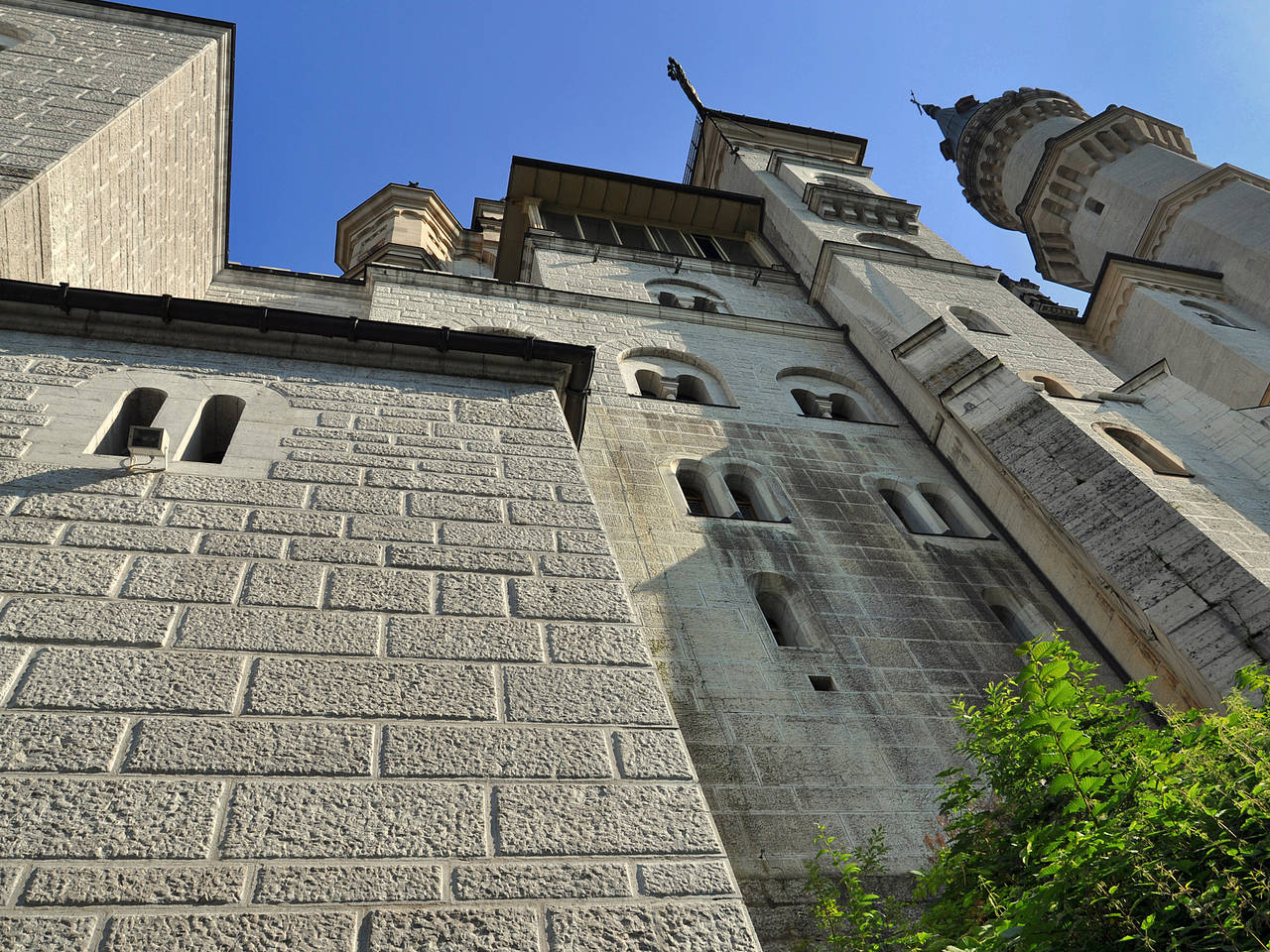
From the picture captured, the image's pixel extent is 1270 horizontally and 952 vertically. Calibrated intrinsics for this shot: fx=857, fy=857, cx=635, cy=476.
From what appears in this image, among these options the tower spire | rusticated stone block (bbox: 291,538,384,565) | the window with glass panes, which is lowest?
rusticated stone block (bbox: 291,538,384,565)

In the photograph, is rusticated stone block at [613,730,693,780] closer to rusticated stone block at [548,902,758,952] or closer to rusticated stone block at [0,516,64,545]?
rusticated stone block at [548,902,758,952]

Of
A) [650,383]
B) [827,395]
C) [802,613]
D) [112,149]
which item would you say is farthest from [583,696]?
[827,395]

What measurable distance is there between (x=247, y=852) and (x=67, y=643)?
1364 mm

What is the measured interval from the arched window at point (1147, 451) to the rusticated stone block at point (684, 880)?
25.9ft

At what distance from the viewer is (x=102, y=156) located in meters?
9.60

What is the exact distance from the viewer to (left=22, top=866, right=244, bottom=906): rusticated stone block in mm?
2738

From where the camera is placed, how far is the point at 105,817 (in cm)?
298

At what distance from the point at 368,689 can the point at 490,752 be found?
0.62m

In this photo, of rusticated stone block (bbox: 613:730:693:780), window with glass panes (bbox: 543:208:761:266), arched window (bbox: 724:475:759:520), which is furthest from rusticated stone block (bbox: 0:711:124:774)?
window with glass panes (bbox: 543:208:761:266)

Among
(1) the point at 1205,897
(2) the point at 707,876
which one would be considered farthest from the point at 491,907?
(1) the point at 1205,897

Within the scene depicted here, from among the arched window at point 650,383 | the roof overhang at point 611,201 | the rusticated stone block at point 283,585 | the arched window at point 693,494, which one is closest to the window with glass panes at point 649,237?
the roof overhang at point 611,201

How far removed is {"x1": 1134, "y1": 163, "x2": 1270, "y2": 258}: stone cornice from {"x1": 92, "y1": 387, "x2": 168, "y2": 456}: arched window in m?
26.5

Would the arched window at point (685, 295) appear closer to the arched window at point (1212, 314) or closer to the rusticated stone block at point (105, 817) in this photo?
the arched window at point (1212, 314)

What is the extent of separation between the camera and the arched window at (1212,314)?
18281mm
